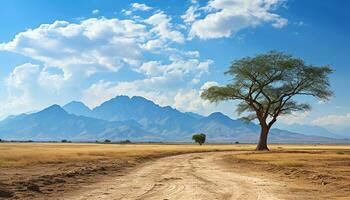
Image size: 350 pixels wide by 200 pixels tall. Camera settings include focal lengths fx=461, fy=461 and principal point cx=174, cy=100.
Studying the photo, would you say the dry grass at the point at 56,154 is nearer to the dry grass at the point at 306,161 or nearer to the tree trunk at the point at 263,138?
the tree trunk at the point at 263,138

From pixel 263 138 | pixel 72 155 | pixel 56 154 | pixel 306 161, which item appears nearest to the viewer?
pixel 306 161

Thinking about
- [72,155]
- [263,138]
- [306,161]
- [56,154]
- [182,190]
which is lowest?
[182,190]

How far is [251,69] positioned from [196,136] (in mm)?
82534

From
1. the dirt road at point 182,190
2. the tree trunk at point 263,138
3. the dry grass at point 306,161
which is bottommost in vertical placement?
the dirt road at point 182,190

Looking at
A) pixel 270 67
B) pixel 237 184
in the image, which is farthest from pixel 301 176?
pixel 270 67

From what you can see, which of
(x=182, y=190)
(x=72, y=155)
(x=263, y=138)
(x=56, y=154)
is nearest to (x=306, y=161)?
Result: (x=72, y=155)

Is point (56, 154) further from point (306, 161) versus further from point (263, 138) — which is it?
point (263, 138)

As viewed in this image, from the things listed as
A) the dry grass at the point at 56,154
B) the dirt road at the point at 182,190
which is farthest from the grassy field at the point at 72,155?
the dirt road at the point at 182,190

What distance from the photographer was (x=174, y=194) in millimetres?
19188

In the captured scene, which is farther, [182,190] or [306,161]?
[306,161]

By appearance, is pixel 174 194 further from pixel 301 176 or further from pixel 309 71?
pixel 309 71

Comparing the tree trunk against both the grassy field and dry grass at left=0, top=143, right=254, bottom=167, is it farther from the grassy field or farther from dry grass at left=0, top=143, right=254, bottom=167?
dry grass at left=0, top=143, right=254, bottom=167

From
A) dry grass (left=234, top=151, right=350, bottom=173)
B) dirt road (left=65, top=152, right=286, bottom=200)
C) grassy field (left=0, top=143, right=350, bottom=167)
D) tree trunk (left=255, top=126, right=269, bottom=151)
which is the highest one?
tree trunk (left=255, top=126, right=269, bottom=151)

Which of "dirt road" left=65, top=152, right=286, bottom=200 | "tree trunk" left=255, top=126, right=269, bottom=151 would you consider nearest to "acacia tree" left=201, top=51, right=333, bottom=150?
"tree trunk" left=255, top=126, right=269, bottom=151
